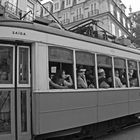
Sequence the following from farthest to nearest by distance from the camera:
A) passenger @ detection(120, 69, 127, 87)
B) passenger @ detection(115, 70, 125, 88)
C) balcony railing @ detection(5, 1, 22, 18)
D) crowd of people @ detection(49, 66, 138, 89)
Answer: balcony railing @ detection(5, 1, 22, 18), passenger @ detection(120, 69, 127, 87), passenger @ detection(115, 70, 125, 88), crowd of people @ detection(49, 66, 138, 89)

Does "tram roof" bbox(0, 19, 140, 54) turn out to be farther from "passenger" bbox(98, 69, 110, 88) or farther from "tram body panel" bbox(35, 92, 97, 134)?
"tram body panel" bbox(35, 92, 97, 134)

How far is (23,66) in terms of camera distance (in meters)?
4.36

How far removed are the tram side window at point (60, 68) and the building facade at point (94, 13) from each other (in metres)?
25.3

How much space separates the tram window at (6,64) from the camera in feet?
13.9

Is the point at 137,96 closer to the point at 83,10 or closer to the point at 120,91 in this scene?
the point at 120,91

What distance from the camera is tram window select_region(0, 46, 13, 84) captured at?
4232mm

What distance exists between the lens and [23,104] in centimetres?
424

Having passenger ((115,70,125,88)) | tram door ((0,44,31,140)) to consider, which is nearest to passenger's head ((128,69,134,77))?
passenger ((115,70,125,88))

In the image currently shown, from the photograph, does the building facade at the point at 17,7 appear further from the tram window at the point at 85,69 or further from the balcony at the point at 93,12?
the balcony at the point at 93,12

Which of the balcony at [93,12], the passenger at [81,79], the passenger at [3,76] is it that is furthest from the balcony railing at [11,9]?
the balcony at [93,12]

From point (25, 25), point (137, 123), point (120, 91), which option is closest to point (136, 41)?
point (137, 123)

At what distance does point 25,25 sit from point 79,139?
10.1 ft

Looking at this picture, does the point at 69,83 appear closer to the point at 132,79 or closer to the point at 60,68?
the point at 60,68

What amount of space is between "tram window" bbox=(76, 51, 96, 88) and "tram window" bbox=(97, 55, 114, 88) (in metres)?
0.24
